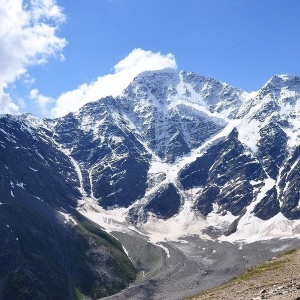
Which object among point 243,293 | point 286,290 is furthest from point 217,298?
point 286,290

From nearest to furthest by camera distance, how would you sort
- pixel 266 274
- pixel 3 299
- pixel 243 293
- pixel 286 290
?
pixel 286 290 → pixel 243 293 → pixel 266 274 → pixel 3 299

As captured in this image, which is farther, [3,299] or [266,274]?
[3,299]

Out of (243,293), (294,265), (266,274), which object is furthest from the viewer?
(294,265)

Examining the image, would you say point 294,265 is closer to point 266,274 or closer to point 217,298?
point 266,274

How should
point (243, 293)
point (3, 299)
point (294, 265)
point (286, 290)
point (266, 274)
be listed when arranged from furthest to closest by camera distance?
point (3, 299) → point (294, 265) → point (266, 274) → point (243, 293) → point (286, 290)

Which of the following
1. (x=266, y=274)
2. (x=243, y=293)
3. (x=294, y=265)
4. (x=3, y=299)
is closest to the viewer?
(x=243, y=293)

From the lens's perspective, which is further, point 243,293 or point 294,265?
point 294,265

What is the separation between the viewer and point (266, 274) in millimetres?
55156

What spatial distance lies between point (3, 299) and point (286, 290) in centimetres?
18733

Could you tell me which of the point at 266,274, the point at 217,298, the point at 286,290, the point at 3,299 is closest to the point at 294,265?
the point at 266,274

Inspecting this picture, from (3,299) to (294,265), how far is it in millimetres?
171151

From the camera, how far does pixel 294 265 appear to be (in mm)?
59125

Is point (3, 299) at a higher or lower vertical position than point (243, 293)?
higher

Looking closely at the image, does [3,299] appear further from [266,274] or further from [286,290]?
[286,290]
